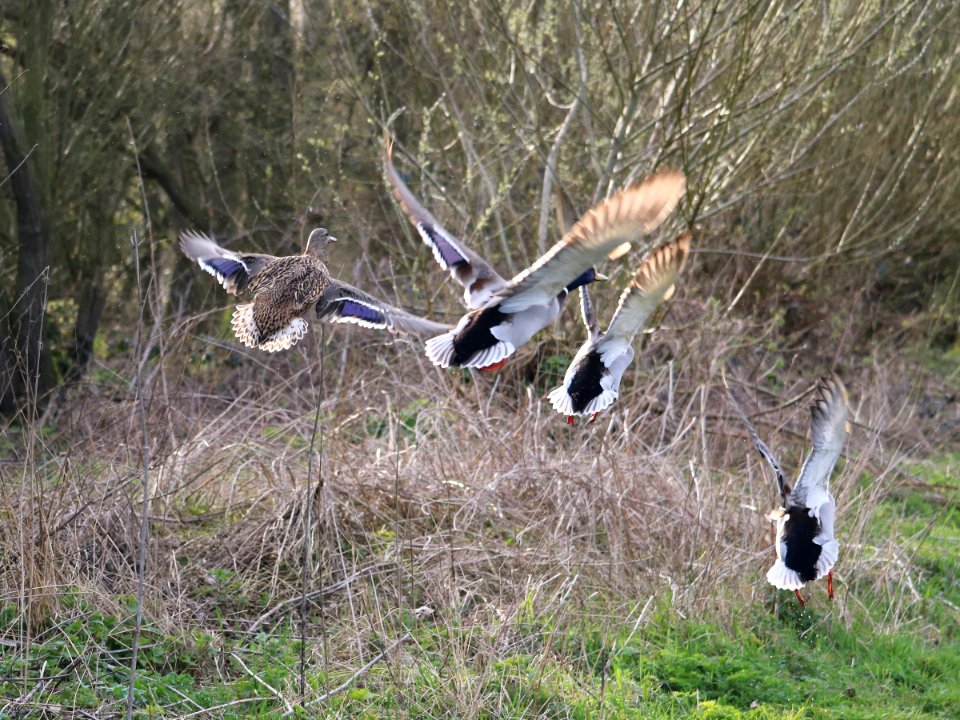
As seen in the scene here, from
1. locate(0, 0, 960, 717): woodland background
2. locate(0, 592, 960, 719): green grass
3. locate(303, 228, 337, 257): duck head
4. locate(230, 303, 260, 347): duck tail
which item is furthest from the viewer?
locate(303, 228, 337, 257): duck head

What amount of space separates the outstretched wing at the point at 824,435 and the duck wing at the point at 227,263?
2.79 meters

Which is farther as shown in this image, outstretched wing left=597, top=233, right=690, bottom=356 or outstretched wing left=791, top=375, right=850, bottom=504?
outstretched wing left=597, top=233, right=690, bottom=356

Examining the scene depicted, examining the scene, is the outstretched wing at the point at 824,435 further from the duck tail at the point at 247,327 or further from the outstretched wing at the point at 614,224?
the duck tail at the point at 247,327

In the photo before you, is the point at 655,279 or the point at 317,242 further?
the point at 317,242

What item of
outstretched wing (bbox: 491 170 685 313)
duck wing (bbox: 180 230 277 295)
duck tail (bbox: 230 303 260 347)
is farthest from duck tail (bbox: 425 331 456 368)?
duck wing (bbox: 180 230 277 295)

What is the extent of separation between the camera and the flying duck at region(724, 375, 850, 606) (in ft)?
17.8

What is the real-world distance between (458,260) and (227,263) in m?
1.18

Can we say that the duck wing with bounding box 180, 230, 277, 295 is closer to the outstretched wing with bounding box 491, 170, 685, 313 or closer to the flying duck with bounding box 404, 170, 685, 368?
the flying duck with bounding box 404, 170, 685, 368

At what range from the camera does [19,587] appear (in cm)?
489

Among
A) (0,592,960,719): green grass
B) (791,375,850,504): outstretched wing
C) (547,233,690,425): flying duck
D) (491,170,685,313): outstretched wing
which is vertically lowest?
(0,592,960,719): green grass

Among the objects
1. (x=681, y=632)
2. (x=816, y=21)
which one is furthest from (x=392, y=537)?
(x=816, y=21)

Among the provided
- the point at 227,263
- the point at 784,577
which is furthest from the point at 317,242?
the point at 784,577

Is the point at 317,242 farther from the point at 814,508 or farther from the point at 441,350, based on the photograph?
the point at 814,508

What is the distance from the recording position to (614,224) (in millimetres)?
4777
